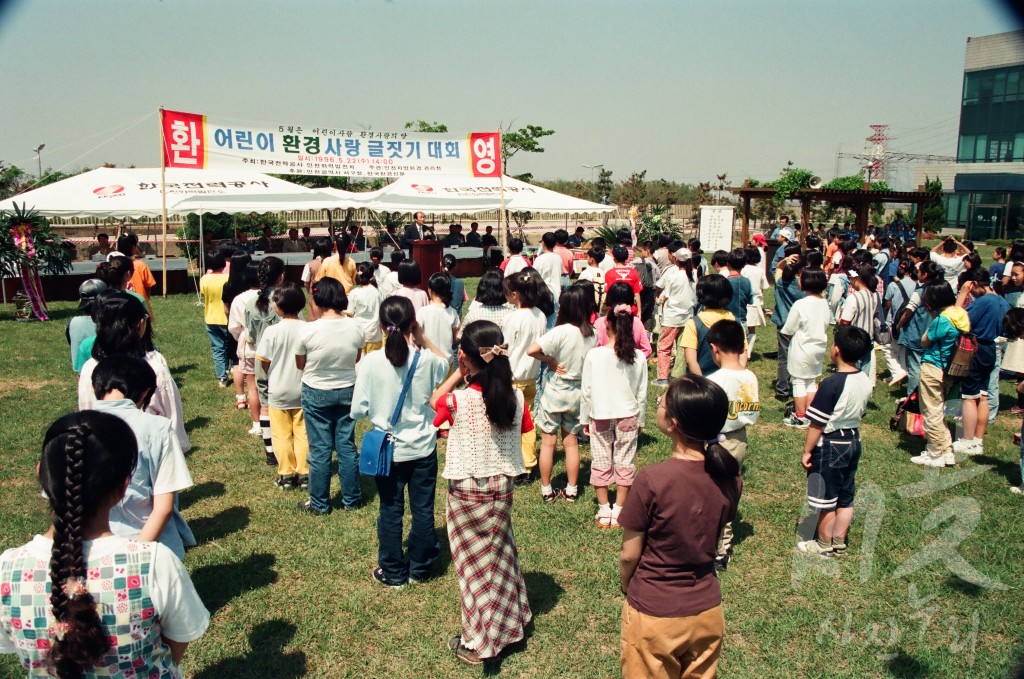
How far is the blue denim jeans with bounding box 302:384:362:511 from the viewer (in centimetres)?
503

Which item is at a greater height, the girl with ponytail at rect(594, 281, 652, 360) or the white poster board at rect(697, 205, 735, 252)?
the white poster board at rect(697, 205, 735, 252)

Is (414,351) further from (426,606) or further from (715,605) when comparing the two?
(715,605)

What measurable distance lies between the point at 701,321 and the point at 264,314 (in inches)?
143

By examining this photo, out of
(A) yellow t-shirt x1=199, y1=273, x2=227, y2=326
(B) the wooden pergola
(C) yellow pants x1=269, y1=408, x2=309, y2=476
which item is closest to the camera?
(C) yellow pants x1=269, y1=408, x2=309, y2=476

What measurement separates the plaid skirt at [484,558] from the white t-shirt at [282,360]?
222 centimetres

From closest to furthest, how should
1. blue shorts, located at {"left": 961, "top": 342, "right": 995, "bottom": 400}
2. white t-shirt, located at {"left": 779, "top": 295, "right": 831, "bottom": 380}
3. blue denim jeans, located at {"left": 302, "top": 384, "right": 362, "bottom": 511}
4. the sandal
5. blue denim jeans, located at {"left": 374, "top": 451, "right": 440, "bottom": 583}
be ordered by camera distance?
1. the sandal
2. blue denim jeans, located at {"left": 374, "top": 451, "right": 440, "bottom": 583}
3. blue denim jeans, located at {"left": 302, "top": 384, "right": 362, "bottom": 511}
4. blue shorts, located at {"left": 961, "top": 342, "right": 995, "bottom": 400}
5. white t-shirt, located at {"left": 779, "top": 295, "right": 831, "bottom": 380}

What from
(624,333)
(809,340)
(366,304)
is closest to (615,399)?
(624,333)

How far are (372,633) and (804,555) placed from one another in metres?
2.81

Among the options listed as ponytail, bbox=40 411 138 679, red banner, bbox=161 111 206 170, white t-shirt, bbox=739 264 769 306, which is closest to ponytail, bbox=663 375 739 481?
ponytail, bbox=40 411 138 679

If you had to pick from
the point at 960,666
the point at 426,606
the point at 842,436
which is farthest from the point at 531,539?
the point at 960,666

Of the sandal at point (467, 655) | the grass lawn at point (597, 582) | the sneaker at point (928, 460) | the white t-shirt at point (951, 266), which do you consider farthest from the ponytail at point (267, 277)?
the white t-shirt at point (951, 266)

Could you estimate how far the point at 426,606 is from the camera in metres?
4.09

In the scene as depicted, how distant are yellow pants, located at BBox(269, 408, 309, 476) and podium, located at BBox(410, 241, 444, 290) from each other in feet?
29.1

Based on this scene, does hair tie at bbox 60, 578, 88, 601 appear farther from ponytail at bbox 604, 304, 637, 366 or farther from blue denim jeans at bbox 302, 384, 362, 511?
ponytail at bbox 604, 304, 637, 366
